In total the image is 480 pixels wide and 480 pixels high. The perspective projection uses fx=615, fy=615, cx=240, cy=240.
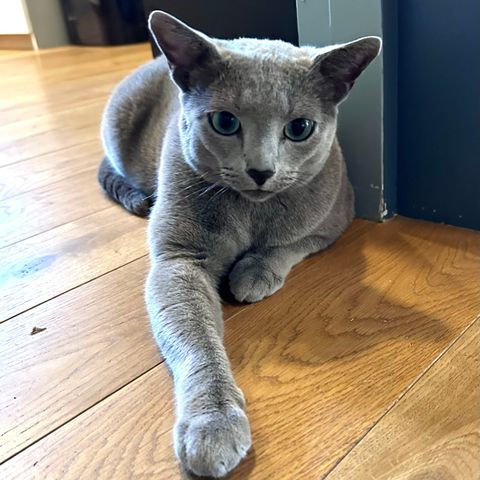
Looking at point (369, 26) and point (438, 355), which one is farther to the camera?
point (369, 26)

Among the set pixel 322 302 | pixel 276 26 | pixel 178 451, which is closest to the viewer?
pixel 178 451

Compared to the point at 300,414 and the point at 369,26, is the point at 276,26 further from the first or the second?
the point at 300,414

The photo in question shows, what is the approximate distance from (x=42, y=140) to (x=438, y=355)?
1500 mm

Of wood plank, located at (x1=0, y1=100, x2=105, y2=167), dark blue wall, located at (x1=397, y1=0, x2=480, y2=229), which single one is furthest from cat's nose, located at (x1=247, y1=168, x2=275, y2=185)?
wood plank, located at (x1=0, y1=100, x2=105, y2=167)

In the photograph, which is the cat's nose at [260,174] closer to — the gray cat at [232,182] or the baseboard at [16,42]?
the gray cat at [232,182]

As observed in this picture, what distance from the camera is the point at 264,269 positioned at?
3.28 ft

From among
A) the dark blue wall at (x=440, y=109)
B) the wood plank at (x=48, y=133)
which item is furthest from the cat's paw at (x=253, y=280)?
the wood plank at (x=48, y=133)

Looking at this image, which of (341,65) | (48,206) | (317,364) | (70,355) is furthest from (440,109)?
(48,206)

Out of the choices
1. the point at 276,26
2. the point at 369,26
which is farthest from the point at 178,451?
the point at 276,26

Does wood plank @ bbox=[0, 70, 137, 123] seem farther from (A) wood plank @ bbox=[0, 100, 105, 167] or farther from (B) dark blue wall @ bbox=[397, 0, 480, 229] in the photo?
(B) dark blue wall @ bbox=[397, 0, 480, 229]

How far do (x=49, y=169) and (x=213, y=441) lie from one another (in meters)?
1.20

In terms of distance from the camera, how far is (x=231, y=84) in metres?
0.90

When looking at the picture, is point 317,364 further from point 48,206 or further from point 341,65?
point 48,206

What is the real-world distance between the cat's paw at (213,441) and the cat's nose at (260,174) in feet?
1.12
